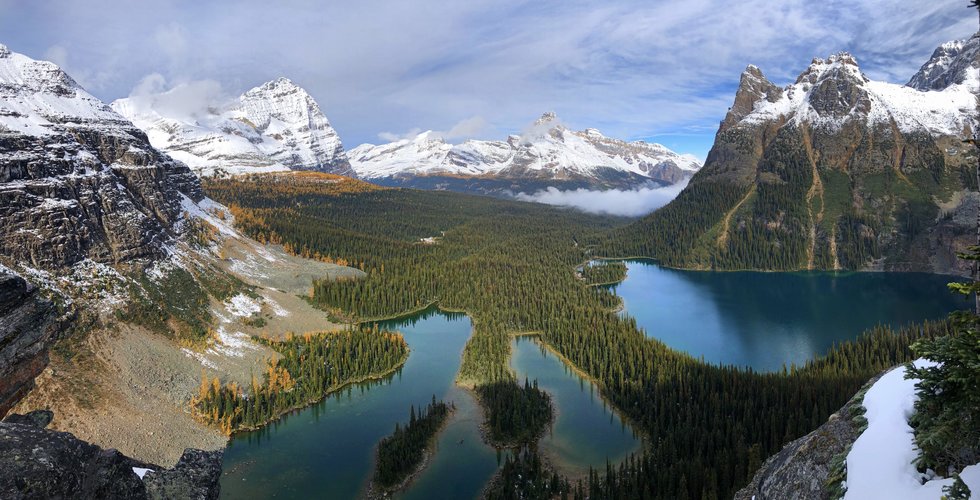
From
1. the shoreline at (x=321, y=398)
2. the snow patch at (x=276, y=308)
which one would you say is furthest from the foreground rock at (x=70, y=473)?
the snow patch at (x=276, y=308)

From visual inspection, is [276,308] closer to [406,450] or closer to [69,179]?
[69,179]

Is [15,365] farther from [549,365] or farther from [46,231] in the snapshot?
[549,365]

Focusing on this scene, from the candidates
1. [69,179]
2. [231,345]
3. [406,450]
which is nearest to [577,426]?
[406,450]

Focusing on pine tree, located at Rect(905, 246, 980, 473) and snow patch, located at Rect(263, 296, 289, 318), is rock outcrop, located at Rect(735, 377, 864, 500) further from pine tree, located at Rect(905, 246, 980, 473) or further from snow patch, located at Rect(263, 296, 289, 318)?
snow patch, located at Rect(263, 296, 289, 318)

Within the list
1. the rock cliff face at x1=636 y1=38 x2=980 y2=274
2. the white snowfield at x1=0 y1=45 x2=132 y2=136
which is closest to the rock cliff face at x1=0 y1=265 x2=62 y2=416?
the white snowfield at x1=0 y1=45 x2=132 y2=136

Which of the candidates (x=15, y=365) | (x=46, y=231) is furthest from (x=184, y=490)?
(x=46, y=231)

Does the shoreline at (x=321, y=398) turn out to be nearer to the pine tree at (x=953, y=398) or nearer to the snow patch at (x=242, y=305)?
the snow patch at (x=242, y=305)
